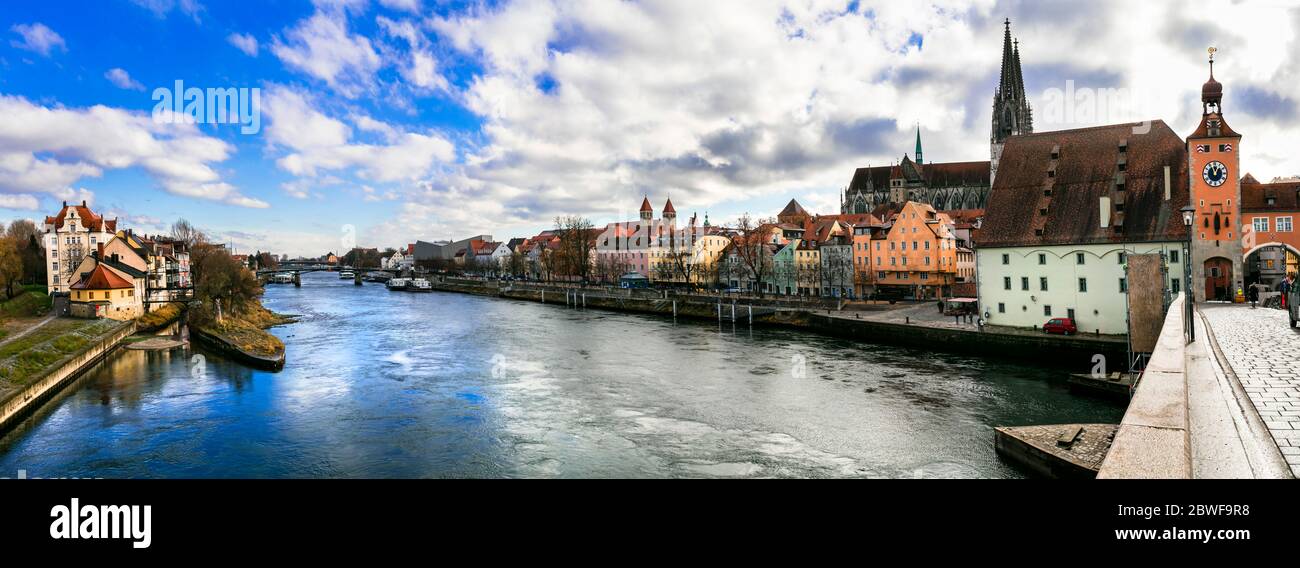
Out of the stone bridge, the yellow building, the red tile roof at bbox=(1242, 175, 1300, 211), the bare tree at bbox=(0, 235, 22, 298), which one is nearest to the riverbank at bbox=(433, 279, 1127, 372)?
the red tile roof at bbox=(1242, 175, 1300, 211)

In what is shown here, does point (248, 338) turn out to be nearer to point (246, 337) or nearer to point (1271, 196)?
point (246, 337)

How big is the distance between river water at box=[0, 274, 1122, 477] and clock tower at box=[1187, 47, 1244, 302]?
979 centimetres

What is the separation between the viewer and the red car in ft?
99.9

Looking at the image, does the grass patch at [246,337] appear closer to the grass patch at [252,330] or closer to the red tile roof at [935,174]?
the grass patch at [252,330]

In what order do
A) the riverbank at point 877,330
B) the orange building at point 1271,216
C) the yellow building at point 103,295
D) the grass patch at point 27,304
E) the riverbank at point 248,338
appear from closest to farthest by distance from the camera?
the riverbank at point 877,330, the riverbank at point 248,338, the orange building at point 1271,216, the yellow building at point 103,295, the grass patch at point 27,304

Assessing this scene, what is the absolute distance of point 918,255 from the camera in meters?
52.7

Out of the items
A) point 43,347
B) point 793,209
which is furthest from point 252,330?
point 793,209

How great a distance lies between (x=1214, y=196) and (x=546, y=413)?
3000cm

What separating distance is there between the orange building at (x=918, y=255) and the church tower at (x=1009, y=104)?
37.4 meters

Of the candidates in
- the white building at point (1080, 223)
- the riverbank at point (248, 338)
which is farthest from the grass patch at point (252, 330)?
the white building at point (1080, 223)

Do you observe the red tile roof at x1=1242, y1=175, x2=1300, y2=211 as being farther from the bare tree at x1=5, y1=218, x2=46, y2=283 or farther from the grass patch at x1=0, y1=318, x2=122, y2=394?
the bare tree at x1=5, y1=218, x2=46, y2=283

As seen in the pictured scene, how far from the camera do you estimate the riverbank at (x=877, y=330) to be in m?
28.8
